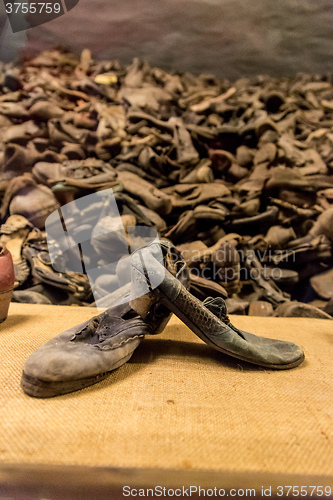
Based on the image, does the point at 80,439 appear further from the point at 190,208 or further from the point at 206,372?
the point at 190,208

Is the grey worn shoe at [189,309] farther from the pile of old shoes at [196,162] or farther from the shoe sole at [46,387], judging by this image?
the pile of old shoes at [196,162]

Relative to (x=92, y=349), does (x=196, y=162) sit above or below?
above

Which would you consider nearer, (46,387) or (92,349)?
(46,387)

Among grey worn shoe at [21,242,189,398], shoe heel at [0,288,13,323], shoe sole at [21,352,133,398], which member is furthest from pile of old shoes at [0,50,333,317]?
shoe sole at [21,352,133,398]

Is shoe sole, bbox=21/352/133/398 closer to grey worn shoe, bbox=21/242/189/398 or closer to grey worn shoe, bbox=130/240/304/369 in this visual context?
grey worn shoe, bbox=21/242/189/398

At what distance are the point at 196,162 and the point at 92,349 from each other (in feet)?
6.24

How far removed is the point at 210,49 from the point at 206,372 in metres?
2.92

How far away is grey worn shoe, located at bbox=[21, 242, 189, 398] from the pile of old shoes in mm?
700

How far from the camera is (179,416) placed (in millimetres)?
858

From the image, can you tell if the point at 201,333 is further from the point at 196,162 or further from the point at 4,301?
the point at 196,162

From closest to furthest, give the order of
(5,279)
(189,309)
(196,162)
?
1. (189,309)
2. (5,279)
3. (196,162)

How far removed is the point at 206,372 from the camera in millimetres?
1122

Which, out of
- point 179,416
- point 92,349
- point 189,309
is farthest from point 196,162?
point 179,416

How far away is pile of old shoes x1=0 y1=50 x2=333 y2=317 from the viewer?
2176mm
